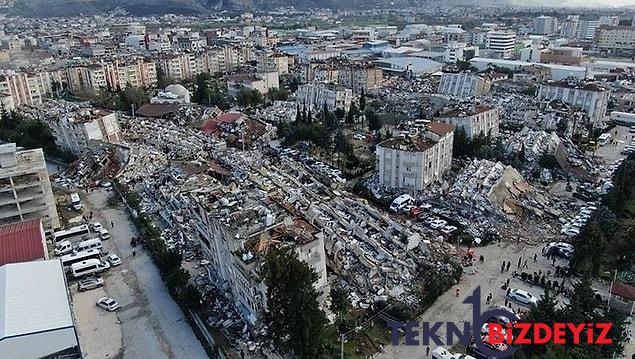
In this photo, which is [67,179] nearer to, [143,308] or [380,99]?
[143,308]

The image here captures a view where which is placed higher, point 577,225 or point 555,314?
point 555,314

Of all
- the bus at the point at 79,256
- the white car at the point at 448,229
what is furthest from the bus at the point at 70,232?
the white car at the point at 448,229

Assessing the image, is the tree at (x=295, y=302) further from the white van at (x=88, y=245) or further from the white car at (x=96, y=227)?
the white car at (x=96, y=227)

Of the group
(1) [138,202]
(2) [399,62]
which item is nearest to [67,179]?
(1) [138,202]

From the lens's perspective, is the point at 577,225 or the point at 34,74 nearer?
the point at 577,225

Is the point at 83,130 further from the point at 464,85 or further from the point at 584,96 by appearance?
the point at 584,96

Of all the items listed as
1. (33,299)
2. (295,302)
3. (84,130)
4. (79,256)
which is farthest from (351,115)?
(33,299)
